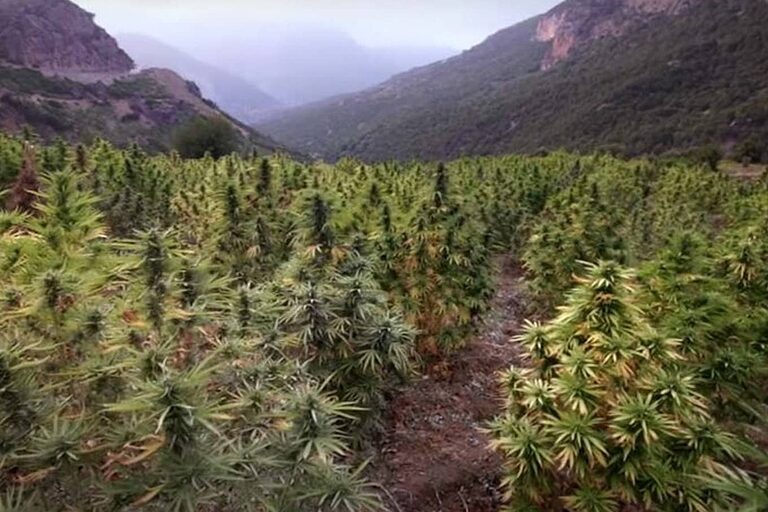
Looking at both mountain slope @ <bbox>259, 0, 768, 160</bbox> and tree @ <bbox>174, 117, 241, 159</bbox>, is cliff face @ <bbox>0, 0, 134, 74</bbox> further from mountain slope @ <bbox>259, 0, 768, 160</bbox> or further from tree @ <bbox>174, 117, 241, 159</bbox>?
tree @ <bbox>174, 117, 241, 159</bbox>

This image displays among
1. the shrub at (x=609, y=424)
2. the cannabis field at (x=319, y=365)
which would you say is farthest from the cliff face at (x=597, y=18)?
the shrub at (x=609, y=424)

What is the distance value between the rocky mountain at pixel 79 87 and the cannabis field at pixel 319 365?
2236 inches

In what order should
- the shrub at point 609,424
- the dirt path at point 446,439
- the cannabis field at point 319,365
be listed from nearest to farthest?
the cannabis field at point 319,365 → the shrub at point 609,424 → the dirt path at point 446,439

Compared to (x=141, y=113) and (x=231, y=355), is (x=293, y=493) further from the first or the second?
(x=141, y=113)

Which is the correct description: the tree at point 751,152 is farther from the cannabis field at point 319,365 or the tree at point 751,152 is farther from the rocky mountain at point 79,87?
the rocky mountain at point 79,87

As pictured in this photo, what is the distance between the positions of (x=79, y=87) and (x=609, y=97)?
233ft

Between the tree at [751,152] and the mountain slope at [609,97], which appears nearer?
the tree at [751,152]

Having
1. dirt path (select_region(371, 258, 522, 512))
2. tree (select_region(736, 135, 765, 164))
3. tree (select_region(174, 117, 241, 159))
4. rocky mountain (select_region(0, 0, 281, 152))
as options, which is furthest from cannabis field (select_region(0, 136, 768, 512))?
rocky mountain (select_region(0, 0, 281, 152))

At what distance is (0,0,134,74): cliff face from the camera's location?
257 ft

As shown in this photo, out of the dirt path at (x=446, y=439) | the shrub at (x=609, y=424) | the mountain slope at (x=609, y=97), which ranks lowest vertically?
the mountain slope at (x=609, y=97)

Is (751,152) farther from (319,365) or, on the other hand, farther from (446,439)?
(319,365)

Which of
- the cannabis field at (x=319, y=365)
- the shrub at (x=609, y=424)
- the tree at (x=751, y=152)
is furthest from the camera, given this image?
the tree at (x=751, y=152)

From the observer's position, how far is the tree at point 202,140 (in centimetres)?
4622

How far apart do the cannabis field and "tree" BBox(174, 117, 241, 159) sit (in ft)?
137
